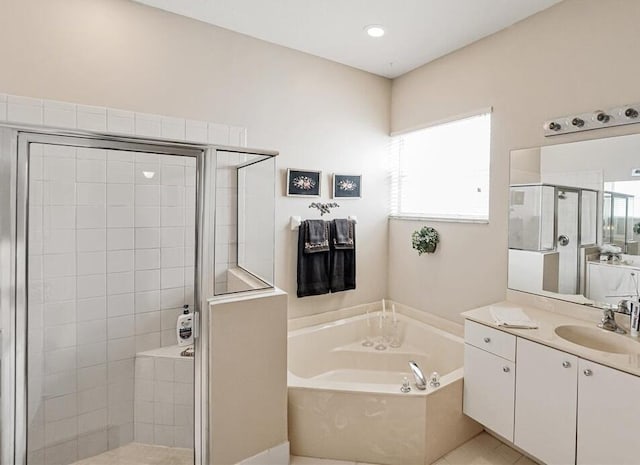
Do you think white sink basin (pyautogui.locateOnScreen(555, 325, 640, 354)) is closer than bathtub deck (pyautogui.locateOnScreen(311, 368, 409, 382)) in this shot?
Yes

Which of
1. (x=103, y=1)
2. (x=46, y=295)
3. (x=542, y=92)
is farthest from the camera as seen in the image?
(x=542, y=92)

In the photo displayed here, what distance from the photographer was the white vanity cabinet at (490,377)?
1.95 meters

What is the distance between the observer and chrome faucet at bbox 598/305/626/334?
1881 mm

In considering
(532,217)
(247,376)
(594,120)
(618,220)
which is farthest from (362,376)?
(594,120)

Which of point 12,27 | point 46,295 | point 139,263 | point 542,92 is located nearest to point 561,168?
point 542,92

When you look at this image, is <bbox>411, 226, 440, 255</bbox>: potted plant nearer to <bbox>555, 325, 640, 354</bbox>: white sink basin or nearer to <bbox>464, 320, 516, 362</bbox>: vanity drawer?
<bbox>464, 320, 516, 362</bbox>: vanity drawer

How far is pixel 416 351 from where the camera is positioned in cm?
301

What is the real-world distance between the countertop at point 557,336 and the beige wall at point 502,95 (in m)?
0.38

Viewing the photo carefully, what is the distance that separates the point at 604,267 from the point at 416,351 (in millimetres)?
1529

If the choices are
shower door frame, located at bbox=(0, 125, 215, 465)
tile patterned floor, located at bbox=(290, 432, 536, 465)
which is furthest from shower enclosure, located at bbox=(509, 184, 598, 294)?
shower door frame, located at bbox=(0, 125, 215, 465)

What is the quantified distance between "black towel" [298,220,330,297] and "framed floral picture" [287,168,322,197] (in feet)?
0.85

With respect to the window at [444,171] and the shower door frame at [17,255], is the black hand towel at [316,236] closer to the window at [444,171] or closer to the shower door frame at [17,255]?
the window at [444,171]

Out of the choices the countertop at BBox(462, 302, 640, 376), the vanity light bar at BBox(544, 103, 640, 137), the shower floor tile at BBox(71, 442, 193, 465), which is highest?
the vanity light bar at BBox(544, 103, 640, 137)

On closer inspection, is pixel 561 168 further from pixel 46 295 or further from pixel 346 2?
pixel 46 295
